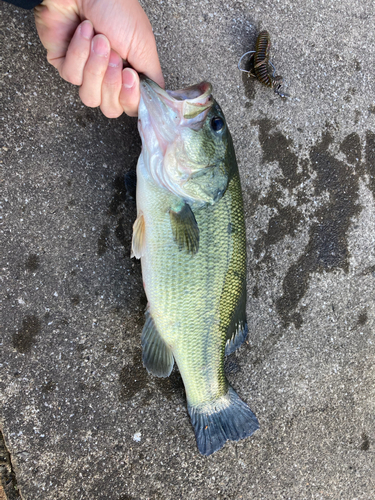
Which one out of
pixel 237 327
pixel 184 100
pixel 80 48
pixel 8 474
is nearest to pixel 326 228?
pixel 237 327

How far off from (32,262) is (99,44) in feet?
4.05

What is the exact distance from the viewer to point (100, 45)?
1.44m

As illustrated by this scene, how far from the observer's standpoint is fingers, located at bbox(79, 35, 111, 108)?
4.73ft

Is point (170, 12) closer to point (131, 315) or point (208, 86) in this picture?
point (208, 86)

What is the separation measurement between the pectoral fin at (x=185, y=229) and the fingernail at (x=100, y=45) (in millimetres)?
828

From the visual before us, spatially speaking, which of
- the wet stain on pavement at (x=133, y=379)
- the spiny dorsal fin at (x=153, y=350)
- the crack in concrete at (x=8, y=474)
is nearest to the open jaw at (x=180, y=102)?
the spiny dorsal fin at (x=153, y=350)

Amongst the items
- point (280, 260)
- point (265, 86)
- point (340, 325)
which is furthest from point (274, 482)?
point (265, 86)

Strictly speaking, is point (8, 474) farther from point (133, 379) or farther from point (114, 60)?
point (114, 60)

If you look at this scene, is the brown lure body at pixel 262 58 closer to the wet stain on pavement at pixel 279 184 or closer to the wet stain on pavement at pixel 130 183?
the wet stain on pavement at pixel 279 184

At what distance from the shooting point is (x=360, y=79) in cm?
267

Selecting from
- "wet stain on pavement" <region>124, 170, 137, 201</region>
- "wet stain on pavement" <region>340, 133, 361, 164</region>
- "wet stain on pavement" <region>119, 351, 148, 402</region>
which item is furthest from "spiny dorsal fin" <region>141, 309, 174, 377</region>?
"wet stain on pavement" <region>340, 133, 361, 164</region>

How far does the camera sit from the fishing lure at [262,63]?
223 cm

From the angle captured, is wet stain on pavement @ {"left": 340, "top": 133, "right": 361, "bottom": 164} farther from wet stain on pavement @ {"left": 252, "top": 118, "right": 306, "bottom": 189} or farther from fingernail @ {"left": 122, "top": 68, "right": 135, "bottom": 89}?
fingernail @ {"left": 122, "top": 68, "right": 135, "bottom": 89}

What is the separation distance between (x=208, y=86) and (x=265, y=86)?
37.7 inches
